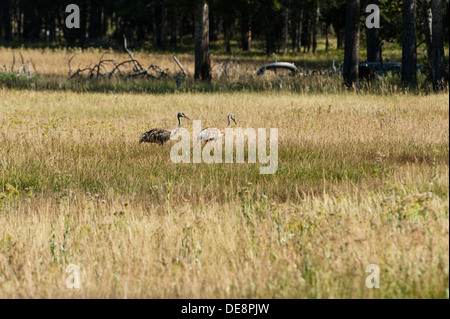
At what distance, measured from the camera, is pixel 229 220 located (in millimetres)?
5102

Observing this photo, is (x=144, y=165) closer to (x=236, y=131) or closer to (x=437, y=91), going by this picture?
(x=236, y=131)

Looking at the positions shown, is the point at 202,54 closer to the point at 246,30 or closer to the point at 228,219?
the point at 228,219

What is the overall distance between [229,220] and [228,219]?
0.04 metres

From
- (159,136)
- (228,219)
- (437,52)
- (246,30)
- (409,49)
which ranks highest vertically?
(246,30)

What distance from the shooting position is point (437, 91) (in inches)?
628

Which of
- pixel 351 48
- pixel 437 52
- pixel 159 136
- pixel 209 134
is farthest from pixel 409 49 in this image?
pixel 159 136

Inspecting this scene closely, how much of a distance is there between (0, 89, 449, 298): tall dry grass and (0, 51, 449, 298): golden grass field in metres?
0.02

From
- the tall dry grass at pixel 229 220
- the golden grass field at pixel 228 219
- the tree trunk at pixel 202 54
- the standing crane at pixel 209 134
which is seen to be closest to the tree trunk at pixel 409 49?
the tree trunk at pixel 202 54

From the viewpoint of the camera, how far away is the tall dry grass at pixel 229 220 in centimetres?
382

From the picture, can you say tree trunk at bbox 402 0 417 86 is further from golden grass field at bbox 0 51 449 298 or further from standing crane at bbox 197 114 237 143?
standing crane at bbox 197 114 237 143

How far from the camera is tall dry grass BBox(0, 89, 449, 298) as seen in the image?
3.82m

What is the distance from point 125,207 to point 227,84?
14312mm

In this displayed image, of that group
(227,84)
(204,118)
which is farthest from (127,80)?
(204,118)

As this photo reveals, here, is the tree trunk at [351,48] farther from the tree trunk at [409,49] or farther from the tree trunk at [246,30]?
the tree trunk at [246,30]
